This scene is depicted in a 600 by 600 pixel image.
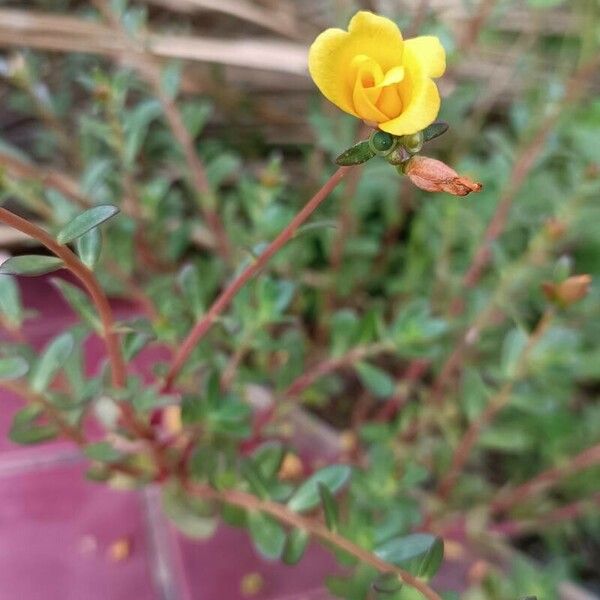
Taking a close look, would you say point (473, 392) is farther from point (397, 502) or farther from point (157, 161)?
point (157, 161)

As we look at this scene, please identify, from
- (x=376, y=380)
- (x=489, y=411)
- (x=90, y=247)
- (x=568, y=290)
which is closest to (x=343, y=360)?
(x=376, y=380)

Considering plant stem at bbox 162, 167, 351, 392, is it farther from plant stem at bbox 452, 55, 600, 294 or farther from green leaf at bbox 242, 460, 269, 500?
plant stem at bbox 452, 55, 600, 294

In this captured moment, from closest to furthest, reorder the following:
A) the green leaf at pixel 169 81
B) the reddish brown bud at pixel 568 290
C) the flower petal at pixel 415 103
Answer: the flower petal at pixel 415 103
the reddish brown bud at pixel 568 290
the green leaf at pixel 169 81

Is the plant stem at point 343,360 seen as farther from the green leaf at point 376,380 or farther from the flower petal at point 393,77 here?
the flower petal at point 393,77

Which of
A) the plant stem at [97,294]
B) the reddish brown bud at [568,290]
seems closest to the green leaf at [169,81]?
the plant stem at [97,294]

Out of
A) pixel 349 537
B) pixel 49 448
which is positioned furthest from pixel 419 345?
pixel 49 448
